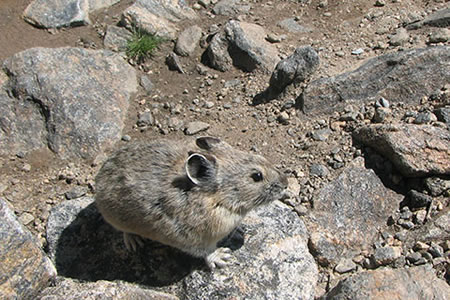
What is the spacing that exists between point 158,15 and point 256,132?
4224 mm

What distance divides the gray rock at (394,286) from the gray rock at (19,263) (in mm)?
3376

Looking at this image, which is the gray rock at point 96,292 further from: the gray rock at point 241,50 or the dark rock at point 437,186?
the gray rock at point 241,50

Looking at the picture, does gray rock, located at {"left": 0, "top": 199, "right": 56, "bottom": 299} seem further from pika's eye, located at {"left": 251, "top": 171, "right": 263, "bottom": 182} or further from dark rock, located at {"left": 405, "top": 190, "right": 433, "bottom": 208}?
dark rock, located at {"left": 405, "top": 190, "right": 433, "bottom": 208}

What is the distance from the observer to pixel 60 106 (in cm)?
934

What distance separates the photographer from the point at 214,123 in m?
9.63

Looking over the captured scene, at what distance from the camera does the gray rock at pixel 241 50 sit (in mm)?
10461

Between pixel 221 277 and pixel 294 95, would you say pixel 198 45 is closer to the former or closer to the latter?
pixel 294 95

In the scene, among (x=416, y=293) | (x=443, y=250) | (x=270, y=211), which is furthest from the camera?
(x=270, y=211)

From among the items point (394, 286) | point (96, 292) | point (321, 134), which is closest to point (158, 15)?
point (321, 134)

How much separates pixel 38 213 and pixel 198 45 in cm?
503

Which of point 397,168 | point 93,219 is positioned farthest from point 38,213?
point 397,168

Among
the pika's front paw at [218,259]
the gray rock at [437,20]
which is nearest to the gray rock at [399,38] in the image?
the gray rock at [437,20]

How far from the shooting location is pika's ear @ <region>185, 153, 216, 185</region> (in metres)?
5.76

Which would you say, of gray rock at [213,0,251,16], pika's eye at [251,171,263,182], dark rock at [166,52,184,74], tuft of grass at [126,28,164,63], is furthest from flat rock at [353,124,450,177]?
gray rock at [213,0,251,16]
